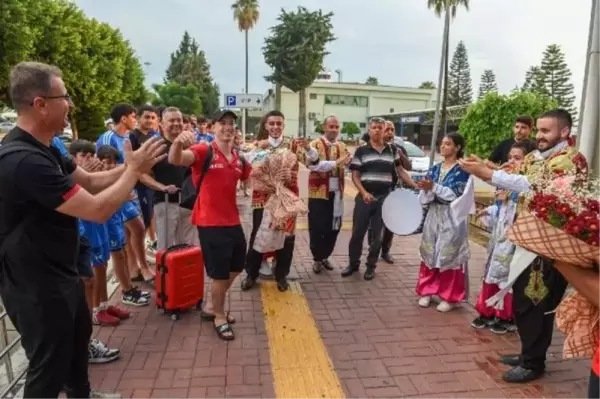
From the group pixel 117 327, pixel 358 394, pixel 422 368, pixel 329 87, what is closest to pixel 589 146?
pixel 422 368

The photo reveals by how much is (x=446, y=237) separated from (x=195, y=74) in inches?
2945

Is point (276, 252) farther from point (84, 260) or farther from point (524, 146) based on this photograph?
point (524, 146)

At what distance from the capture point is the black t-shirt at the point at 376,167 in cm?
Answer: 522

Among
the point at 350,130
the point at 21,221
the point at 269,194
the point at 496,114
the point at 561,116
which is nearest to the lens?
the point at 21,221

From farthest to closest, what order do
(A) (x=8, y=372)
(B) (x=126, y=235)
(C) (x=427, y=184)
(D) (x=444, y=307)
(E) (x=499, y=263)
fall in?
(B) (x=126, y=235) < (D) (x=444, y=307) < (C) (x=427, y=184) < (E) (x=499, y=263) < (A) (x=8, y=372)

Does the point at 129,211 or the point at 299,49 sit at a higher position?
the point at 299,49

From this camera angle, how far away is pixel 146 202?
17.0 feet

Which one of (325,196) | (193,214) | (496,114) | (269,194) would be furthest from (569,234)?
(496,114)

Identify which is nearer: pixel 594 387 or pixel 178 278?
pixel 594 387

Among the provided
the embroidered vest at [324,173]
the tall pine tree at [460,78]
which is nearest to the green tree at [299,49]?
the tall pine tree at [460,78]

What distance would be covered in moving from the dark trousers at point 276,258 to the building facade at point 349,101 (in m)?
49.3

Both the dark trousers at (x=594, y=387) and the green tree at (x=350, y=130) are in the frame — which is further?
the green tree at (x=350, y=130)

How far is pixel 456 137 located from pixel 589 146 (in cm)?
140

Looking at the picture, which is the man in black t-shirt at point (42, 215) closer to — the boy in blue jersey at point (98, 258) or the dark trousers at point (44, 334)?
the dark trousers at point (44, 334)
